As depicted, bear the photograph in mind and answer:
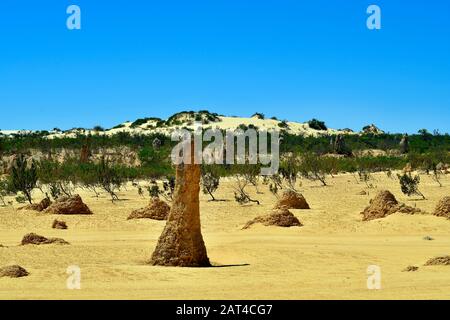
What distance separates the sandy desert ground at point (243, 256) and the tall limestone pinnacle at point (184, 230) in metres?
0.44

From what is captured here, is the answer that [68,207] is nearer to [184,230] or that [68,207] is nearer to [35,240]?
[35,240]

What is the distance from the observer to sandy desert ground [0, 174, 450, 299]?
359 inches

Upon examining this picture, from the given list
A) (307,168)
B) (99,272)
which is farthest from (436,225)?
(307,168)

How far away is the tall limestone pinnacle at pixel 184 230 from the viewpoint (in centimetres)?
1211

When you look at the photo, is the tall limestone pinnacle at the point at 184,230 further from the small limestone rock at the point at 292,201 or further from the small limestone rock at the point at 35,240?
the small limestone rock at the point at 292,201

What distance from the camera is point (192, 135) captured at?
12.3m

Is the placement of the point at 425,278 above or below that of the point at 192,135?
below

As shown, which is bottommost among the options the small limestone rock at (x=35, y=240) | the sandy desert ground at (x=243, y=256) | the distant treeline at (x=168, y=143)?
the sandy desert ground at (x=243, y=256)

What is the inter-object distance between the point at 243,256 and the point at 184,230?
6.35ft

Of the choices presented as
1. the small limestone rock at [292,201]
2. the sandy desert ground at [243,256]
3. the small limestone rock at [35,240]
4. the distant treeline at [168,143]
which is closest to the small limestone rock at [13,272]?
the sandy desert ground at [243,256]

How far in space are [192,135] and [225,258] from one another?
272 centimetres

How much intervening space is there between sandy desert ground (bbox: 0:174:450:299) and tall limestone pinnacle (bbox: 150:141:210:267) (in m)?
0.44
